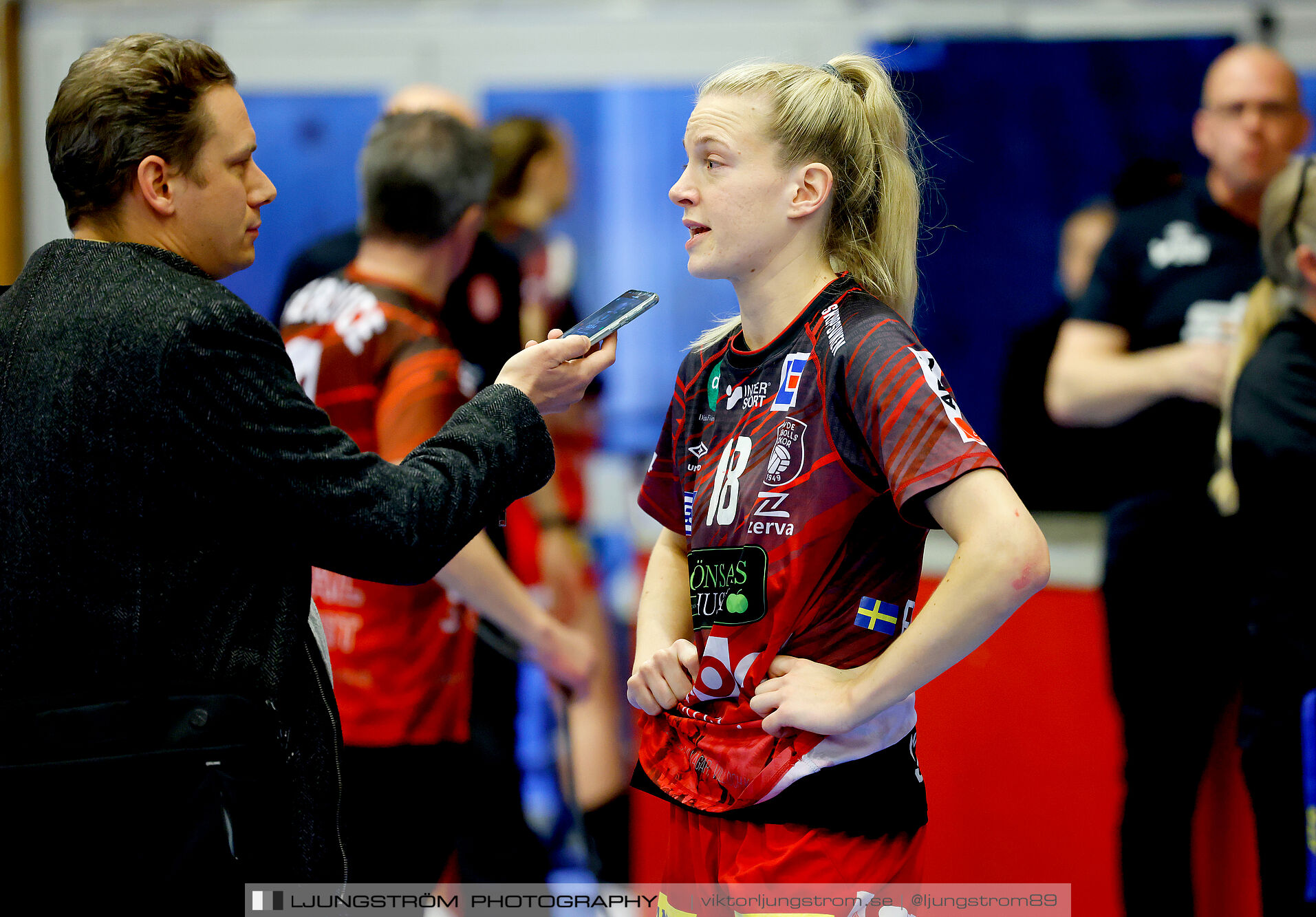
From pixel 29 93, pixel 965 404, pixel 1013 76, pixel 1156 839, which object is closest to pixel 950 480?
pixel 1156 839

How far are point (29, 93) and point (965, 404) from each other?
341 cm

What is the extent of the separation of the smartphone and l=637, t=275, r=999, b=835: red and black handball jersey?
0.18 metres

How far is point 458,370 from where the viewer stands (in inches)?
92.2

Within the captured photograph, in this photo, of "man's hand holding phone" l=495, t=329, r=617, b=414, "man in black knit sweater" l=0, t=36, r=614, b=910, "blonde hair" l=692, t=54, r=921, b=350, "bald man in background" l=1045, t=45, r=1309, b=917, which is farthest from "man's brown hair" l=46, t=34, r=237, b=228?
"bald man in background" l=1045, t=45, r=1309, b=917

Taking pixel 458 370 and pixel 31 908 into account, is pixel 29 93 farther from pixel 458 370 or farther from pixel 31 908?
pixel 31 908

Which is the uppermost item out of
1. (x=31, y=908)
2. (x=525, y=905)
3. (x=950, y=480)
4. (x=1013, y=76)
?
(x=1013, y=76)

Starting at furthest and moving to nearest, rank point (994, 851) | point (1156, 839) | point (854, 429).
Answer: point (994, 851)
point (1156, 839)
point (854, 429)

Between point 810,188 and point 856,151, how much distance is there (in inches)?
4.0

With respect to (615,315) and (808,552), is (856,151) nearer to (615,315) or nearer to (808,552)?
(615,315)

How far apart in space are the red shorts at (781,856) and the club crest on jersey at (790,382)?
1.74 feet

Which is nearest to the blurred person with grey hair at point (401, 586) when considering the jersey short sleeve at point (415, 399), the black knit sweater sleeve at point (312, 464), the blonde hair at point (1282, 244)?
the jersey short sleeve at point (415, 399)

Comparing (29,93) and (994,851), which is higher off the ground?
(29,93)

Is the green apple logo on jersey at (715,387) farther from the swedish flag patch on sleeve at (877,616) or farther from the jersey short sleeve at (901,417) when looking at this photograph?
the swedish flag patch on sleeve at (877,616)

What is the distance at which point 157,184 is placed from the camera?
1.35 m
